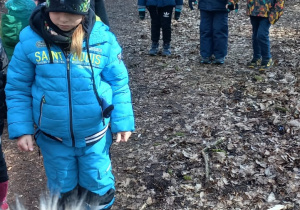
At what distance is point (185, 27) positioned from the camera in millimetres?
11547

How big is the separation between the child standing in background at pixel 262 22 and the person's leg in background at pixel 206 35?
2.78ft

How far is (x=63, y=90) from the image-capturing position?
293 centimetres

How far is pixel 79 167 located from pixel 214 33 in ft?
17.2

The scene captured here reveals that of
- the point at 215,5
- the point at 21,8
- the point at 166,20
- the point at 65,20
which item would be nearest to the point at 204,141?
the point at 65,20

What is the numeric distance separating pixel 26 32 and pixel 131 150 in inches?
105

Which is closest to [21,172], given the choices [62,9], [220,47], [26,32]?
[26,32]

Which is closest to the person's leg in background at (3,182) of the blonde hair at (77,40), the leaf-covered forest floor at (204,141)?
the leaf-covered forest floor at (204,141)

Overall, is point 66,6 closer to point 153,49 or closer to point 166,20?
point 166,20

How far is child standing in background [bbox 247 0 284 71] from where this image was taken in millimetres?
6891

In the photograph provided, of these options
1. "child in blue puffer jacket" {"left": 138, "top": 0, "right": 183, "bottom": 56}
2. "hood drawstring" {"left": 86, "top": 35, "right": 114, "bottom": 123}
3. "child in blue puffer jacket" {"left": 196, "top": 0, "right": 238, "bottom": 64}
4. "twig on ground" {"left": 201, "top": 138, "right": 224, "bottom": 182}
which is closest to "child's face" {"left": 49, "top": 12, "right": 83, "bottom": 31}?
"hood drawstring" {"left": 86, "top": 35, "right": 114, "bottom": 123}

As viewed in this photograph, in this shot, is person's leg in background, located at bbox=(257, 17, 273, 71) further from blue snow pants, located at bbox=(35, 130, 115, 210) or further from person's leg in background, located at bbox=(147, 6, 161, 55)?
blue snow pants, located at bbox=(35, 130, 115, 210)

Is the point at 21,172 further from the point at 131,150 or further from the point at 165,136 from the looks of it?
the point at 165,136

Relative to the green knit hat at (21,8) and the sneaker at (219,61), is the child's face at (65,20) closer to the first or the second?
the green knit hat at (21,8)

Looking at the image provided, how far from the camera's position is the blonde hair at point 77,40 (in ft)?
9.41
